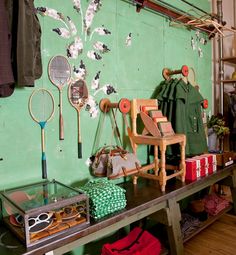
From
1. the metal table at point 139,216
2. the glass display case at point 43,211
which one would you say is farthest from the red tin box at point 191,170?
the glass display case at point 43,211

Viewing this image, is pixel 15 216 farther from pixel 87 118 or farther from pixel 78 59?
pixel 78 59

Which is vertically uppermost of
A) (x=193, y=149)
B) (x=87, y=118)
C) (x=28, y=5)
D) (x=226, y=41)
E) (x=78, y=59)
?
(x=226, y=41)

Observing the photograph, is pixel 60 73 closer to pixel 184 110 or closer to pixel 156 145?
pixel 156 145

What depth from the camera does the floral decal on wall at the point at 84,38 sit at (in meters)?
1.76

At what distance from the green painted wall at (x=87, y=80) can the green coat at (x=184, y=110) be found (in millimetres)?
169

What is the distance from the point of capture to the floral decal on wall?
1761 millimetres

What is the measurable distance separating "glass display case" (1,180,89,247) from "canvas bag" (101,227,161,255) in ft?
1.90

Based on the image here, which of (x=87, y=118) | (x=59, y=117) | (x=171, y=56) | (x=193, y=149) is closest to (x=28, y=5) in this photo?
(x=59, y=117)

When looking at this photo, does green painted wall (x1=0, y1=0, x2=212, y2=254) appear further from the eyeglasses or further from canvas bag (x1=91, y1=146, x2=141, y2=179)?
the eyeglasses

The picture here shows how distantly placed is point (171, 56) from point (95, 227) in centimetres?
197

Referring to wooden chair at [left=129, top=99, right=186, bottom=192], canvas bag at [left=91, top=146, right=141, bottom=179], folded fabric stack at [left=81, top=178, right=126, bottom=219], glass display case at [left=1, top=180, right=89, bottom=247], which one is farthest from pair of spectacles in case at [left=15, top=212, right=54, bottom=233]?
wooden chair at [left=129, top=99, right=186, bottom=192]

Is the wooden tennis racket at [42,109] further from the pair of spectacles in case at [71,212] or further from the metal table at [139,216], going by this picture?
the metal table at [139,216]

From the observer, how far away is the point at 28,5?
1.38 m

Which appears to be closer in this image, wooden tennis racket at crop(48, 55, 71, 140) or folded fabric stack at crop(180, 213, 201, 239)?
wooden tennis racket at crop(48, 55, 71, 140)
